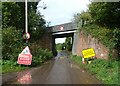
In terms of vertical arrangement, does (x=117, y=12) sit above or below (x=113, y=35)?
above

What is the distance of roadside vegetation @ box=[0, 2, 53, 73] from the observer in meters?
23.7

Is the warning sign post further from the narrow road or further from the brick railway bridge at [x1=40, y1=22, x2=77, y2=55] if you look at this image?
the brick railway bridge at [x1=40, y1=22, x2=77, y2=55]

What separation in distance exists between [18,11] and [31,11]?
475 cm

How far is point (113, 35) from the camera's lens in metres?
22.6

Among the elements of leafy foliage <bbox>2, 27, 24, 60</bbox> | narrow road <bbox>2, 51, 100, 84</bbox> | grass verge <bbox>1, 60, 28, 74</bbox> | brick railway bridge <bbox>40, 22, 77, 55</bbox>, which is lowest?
narrow road <bbox>2, 51, 100, 84</bbox>

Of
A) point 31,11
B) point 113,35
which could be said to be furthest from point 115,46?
point 31,11

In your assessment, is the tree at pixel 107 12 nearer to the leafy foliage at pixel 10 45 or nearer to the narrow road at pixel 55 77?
the narrow road at pixel 55 77

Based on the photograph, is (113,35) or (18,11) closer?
(113,35)

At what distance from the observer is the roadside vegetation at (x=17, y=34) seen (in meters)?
23.7

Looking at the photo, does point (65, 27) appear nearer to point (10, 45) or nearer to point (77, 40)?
point (77, 40)

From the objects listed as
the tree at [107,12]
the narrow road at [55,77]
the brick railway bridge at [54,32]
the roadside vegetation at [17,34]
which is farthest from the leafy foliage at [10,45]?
the brick railway bridge at [54,32]

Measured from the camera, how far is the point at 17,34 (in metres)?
27.5

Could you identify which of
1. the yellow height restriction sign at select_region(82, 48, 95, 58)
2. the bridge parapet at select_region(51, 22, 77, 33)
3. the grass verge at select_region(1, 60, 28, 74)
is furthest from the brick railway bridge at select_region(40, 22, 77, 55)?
the grass verge at select_region(1, 60, 28, 74)

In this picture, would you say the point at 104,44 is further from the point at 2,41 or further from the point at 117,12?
the point at 2,41
